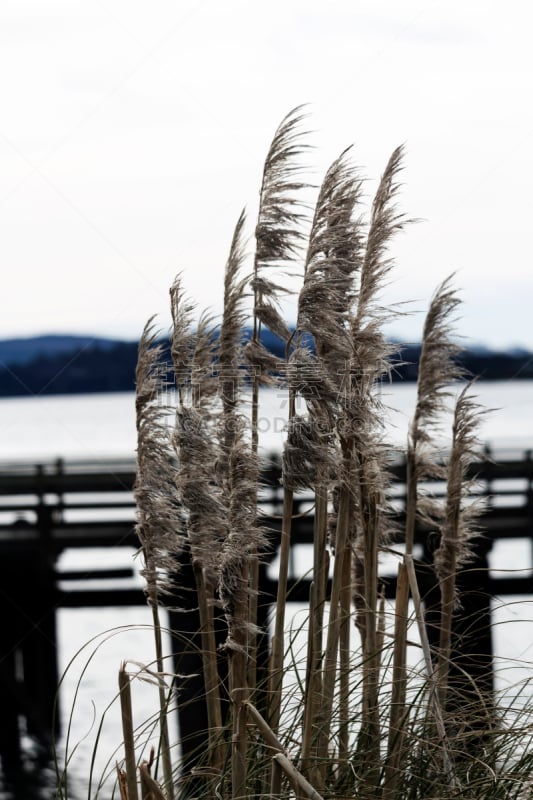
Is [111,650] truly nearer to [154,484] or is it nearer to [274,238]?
[154,484]

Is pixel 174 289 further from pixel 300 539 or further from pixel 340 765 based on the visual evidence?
pixel 300 539

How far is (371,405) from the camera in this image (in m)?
1.54

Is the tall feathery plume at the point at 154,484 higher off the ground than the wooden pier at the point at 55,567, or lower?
higher

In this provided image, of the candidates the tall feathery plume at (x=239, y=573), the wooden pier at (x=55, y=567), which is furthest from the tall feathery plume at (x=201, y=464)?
the wooden pier at (x=55, y=567)

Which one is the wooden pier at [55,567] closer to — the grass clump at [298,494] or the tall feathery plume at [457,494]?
the tall feathery plume at [457,494]

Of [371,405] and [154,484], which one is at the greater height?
[371,405]

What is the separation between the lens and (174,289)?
1.69m

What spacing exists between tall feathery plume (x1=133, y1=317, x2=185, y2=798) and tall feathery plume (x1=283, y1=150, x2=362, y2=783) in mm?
374

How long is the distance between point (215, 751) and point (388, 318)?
968 millimetres

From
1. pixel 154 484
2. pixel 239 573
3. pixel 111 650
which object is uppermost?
pixel 154 484

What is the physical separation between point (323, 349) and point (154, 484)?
20.4 inches

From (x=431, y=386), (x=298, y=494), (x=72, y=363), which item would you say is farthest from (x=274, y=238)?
(x=72, y=363)

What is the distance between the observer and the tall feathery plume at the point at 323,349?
4.52ft

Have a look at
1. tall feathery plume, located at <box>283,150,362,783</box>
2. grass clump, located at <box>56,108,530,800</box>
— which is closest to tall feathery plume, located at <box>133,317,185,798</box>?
grass clump, located at <box>56,108,530,800</box>
